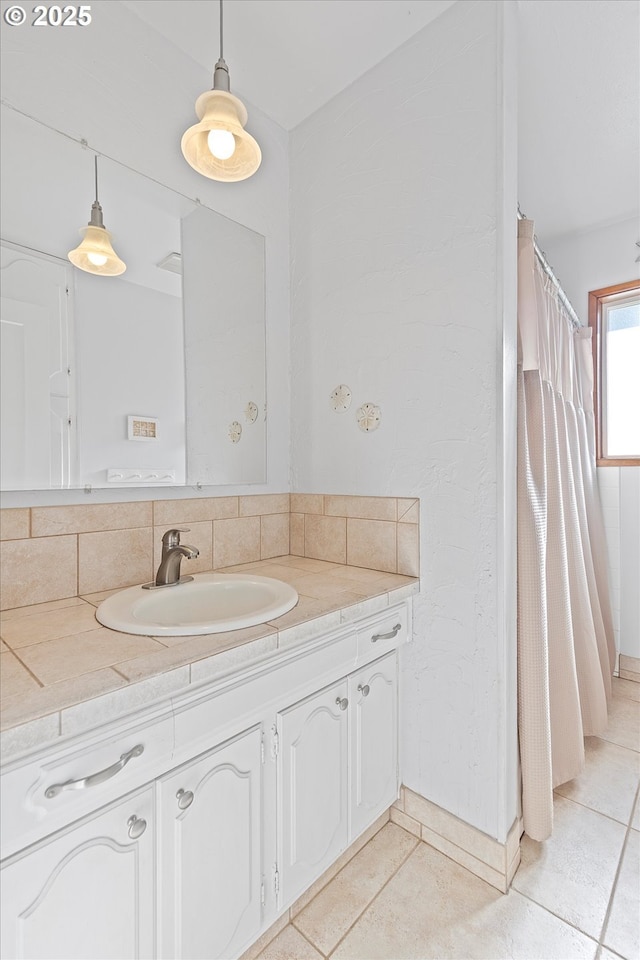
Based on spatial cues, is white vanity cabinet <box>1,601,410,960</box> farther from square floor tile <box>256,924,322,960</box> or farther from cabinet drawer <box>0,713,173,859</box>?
square floor tile <box>256,924,322,960</box>

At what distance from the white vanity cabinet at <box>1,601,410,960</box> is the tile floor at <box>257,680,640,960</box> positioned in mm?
149

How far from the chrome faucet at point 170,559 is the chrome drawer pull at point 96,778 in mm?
535

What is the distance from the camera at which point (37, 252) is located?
114cm

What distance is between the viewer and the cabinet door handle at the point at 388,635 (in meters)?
1.29

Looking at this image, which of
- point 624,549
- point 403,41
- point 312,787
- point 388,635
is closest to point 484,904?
point 312,787

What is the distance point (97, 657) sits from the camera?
0.80 meters

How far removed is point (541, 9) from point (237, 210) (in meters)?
1.12

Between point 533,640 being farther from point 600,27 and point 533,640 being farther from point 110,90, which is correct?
point 110,90

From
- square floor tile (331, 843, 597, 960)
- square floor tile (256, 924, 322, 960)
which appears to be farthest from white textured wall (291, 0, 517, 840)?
square floor tile (256, 924, 322, 960)

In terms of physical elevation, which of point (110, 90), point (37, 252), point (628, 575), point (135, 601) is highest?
point (110, 90)

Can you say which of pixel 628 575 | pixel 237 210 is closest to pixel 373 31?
pixel 237 210

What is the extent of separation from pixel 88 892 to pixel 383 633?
862mm

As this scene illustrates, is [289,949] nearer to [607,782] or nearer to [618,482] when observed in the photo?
[607,782]

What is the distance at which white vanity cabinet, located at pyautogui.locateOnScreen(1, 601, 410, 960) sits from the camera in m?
0.67
